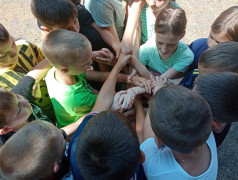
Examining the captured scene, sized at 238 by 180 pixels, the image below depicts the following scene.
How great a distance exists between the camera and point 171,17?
190 cm

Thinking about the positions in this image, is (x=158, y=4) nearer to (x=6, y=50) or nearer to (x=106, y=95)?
(x=106, y=95)

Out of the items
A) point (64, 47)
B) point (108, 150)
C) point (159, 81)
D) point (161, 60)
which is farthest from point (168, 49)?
point (108, 150)

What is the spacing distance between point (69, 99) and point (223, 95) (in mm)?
1119

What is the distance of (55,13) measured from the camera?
5.78 ft

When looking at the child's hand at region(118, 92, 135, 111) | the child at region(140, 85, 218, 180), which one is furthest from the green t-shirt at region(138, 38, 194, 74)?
the child at region(140, 85, 218, 180)

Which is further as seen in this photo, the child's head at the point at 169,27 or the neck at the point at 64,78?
the child's head at the point at 169,27

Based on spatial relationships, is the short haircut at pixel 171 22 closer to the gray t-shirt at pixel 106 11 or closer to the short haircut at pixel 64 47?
the gray t-shirt at pixel 106 11

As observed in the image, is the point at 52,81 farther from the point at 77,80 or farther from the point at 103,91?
the point at 103,91

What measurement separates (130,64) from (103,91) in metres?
0.57

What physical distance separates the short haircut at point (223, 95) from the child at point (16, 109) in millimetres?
1245

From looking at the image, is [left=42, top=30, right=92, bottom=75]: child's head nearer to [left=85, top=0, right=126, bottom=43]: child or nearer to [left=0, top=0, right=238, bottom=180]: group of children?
[left=0, top=0, right=238, bottom=180]: group of children

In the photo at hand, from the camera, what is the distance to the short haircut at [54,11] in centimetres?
176

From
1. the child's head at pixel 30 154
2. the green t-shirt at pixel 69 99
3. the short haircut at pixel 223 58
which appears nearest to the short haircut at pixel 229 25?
the short haircut at pixel 223 58

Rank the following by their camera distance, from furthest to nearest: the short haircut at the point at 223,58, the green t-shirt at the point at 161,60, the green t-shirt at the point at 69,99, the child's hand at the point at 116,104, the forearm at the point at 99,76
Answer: the forearm at the point at 99,76 < the green t-shirt at the point at 161,60 < the child's hand at the point at 116,104 < the green t-shirt at the point at 69,99 < the short haircut at the point at 223,58
